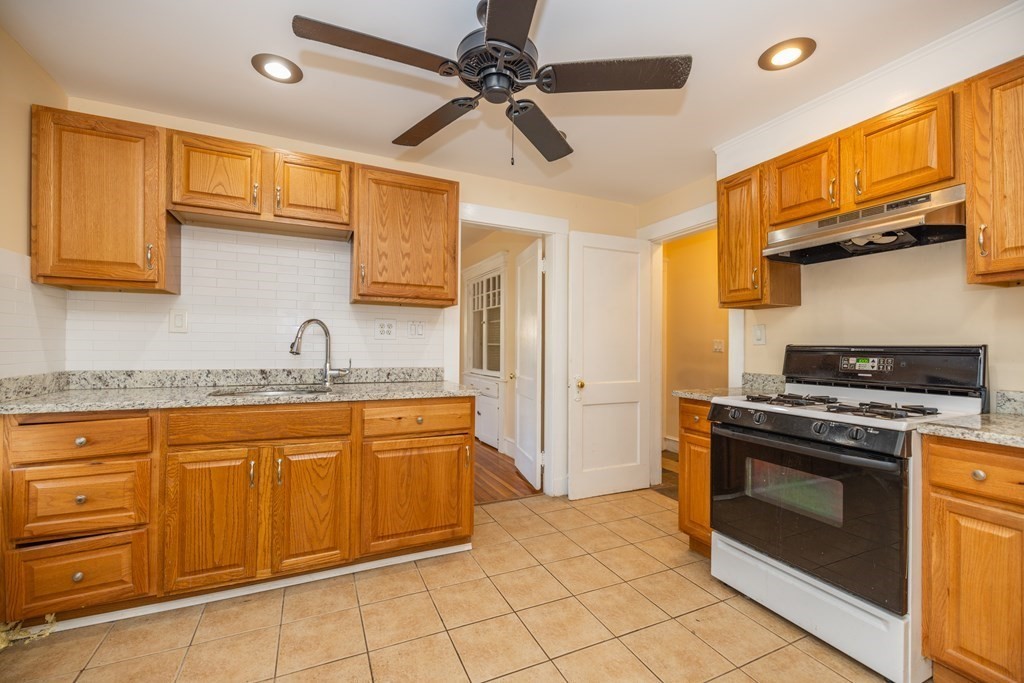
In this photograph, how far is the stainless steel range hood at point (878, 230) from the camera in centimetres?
175

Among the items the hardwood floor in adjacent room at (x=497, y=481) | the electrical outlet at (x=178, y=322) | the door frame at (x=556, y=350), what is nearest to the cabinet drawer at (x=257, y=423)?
the electrical outlet at (x=178, y=322)

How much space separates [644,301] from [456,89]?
2.23 meters

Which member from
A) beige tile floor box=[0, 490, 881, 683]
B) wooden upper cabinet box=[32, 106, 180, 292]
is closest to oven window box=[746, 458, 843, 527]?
beige tile floor box=[0, 490, 881, 683]

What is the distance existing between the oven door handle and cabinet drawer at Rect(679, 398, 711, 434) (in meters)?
0.17

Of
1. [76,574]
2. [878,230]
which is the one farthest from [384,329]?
[878,230]

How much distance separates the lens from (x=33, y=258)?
204 cm

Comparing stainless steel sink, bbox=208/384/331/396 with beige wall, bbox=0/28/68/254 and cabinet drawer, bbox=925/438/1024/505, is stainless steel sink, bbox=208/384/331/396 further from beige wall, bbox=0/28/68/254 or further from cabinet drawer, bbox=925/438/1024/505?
cabinet drawer, bbox=925/438/1024/505

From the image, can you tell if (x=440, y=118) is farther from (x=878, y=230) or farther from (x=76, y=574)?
(x=76, y=574)

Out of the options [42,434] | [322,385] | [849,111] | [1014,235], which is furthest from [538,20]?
[42,434]

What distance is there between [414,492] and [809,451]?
1.86m

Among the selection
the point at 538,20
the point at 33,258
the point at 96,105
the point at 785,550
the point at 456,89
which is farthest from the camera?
the point at 96,105

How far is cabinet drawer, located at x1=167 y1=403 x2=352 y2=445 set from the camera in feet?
6.62

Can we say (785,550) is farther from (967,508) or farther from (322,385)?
(322,385)

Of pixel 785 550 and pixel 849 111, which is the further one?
pixel 849 111
